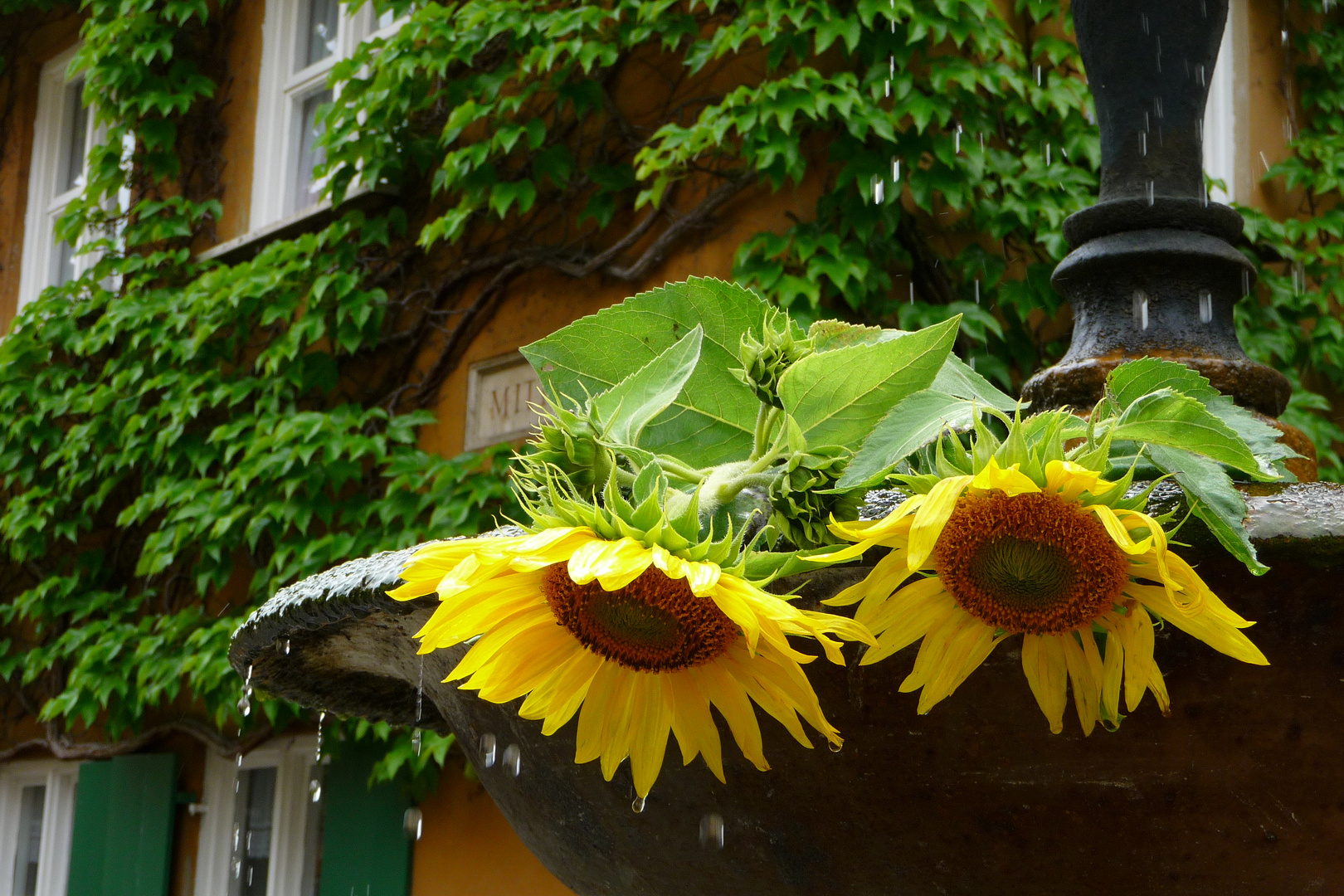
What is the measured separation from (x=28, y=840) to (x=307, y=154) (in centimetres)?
339

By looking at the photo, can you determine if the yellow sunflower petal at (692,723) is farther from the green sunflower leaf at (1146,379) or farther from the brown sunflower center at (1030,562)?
the green sunflower leaf at (1146,379)

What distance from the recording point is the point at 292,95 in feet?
18.1

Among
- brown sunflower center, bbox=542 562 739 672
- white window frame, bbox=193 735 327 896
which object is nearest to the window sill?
white window frame, bbox=193 735 327 896

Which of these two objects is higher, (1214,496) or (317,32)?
(317,32)

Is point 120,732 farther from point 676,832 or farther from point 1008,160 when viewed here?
point 676,832

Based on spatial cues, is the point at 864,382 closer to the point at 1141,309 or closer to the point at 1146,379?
the point at 1146,379

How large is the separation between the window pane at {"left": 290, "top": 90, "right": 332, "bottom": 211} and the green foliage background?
38 cm

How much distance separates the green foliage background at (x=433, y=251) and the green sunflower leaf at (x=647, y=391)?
2.64 m

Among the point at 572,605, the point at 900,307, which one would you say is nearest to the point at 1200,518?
the point at 572,605

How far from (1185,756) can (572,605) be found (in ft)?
0.91

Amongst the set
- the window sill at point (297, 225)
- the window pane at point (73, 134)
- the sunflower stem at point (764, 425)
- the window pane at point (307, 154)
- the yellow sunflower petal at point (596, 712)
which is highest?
the window pane at point (73, 134)

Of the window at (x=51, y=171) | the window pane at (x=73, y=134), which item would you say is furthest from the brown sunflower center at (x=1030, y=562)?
the window pane at (x=73, y=134)

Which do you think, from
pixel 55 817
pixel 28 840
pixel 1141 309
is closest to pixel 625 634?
pixel 1141 309

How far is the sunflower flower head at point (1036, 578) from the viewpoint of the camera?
1.63 feet
